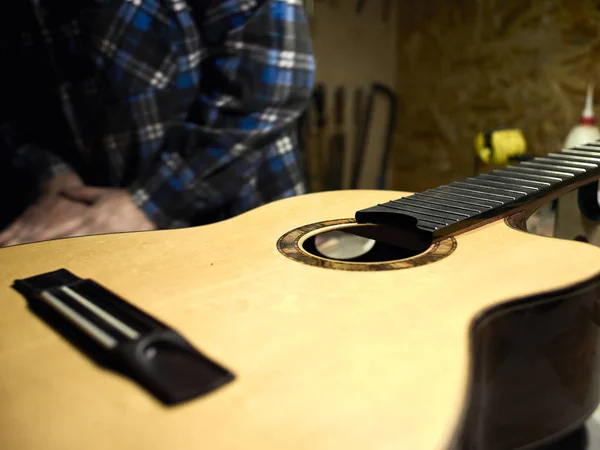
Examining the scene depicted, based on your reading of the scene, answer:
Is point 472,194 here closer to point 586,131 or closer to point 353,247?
point 353,247

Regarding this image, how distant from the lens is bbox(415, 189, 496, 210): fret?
25.6 inches

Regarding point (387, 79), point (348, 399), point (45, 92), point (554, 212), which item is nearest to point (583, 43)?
point (387, 79)

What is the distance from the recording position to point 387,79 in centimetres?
193

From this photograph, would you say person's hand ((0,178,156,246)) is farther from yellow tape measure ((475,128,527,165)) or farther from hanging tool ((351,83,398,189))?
hanging tool ((351,83,398,189))

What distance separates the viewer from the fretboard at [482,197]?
2.02 ft

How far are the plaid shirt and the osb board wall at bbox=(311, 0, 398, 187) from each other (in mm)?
771

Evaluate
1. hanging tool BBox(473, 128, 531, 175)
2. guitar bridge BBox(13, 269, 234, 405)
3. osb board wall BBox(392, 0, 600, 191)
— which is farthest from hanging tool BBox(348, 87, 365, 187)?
guitar bridge BBox(13, 269, 234, 405)

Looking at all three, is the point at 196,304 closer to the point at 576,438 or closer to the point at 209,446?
the point at 209,446

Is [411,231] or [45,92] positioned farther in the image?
[45,92]

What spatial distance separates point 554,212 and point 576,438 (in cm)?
39

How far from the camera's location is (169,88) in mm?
907

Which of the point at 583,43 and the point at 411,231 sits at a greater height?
the point at 583,43

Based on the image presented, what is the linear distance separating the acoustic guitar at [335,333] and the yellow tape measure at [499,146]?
0.64 m

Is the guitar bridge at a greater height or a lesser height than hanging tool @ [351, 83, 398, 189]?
greater
